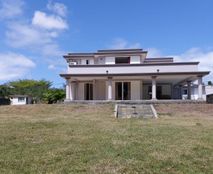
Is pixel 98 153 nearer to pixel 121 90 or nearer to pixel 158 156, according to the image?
pixel 158 156

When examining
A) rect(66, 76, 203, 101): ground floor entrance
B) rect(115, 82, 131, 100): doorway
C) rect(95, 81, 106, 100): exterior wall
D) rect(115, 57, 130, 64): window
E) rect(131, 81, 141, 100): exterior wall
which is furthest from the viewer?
rect(115, 57, 130, 64): window

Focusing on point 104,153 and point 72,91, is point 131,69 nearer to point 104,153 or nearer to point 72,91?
point 72,91

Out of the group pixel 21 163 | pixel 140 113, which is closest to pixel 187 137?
pixel 21 163

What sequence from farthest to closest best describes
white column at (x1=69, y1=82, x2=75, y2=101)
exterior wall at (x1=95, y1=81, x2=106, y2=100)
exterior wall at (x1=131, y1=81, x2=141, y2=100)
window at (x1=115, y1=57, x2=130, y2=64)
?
window at (x1=115, y1=57, x2=130, y2=64), exterior wall at (x1=95, y1=81, x2=106, y2=100), exterior wall at (x1=131, y1=81, x2=141, y2=100), white column at (x1=69, y1=82, x2=75, y2=101)

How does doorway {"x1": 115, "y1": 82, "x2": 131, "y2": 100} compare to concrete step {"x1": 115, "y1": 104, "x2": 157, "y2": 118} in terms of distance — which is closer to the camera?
concrete step {"x1": 115, "y1": 104, "x2": 157, "y2": 118}

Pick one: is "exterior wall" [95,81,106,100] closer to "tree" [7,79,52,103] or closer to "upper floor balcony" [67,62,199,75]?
"upper floor balcony" [67,62,199,75]

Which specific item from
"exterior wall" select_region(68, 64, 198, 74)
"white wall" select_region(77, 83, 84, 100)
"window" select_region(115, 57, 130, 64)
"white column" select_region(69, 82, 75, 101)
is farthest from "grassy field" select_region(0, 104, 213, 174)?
"window" select_region(115, 57, 130, 64)

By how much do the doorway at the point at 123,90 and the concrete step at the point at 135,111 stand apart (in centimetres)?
670

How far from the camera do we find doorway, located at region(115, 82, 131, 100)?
31.5m

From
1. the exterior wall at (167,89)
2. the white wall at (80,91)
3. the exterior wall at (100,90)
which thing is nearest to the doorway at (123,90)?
the exterior wall at (100,90)

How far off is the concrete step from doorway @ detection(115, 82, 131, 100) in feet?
22.0

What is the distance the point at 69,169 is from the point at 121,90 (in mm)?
25656

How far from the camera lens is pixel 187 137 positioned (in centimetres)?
→ 1058

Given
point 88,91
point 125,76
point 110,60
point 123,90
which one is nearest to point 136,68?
point 125,76
